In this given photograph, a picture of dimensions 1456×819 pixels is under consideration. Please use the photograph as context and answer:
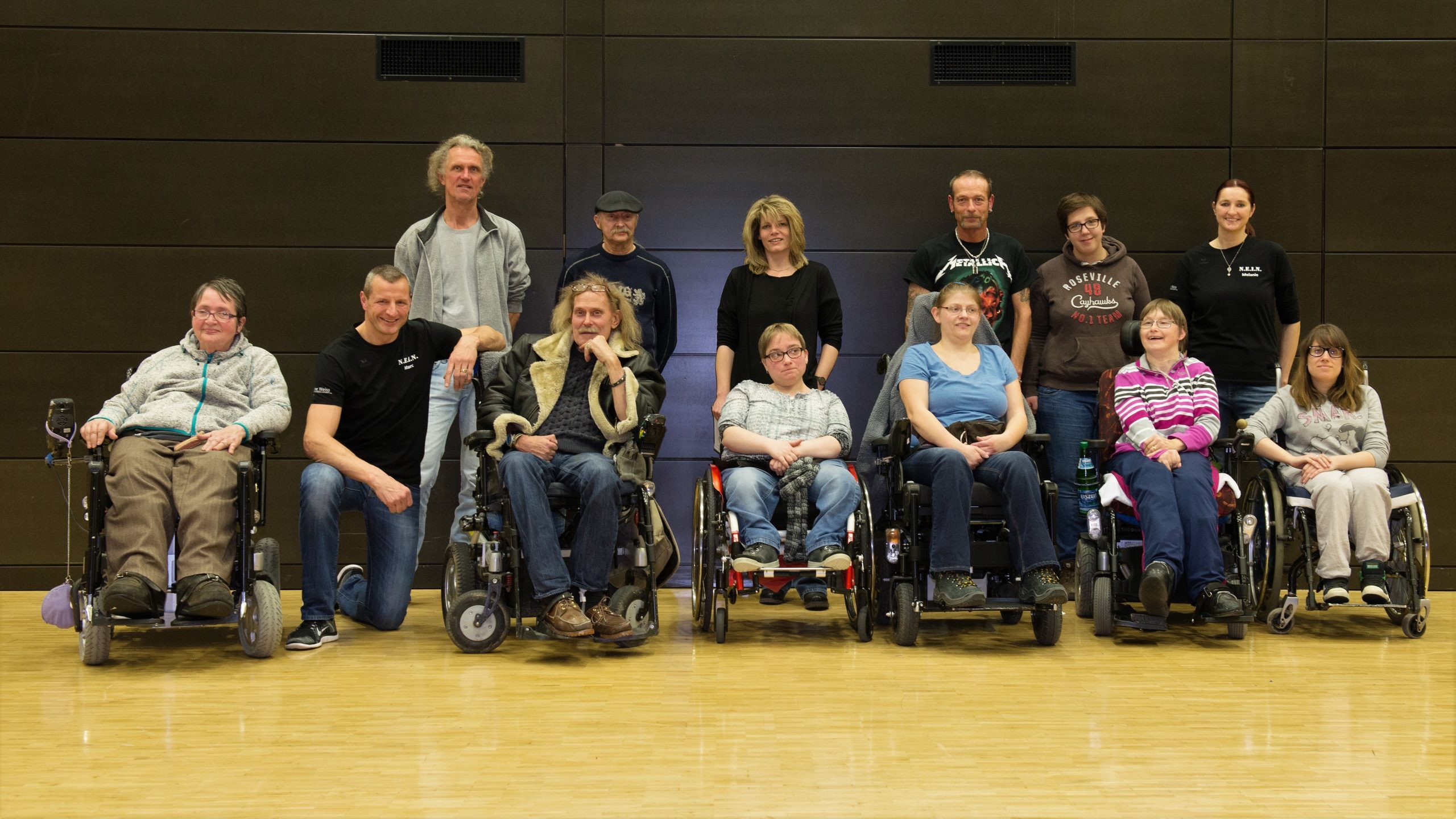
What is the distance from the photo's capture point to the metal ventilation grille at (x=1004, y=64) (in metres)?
5.05

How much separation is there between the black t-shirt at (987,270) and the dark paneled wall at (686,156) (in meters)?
0.43

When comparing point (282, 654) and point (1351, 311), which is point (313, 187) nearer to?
point (282, 654)

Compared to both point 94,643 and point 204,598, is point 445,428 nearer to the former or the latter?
point 204,598

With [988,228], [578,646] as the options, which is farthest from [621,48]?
[578,646]

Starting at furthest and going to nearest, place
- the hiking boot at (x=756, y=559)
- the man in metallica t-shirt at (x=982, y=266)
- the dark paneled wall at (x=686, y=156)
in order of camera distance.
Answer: the dark paneled wall at (x=686, y=156) < the man in metallica t-shirt at (x=982, y=266) < the hiking boot at (x=756, y=559)

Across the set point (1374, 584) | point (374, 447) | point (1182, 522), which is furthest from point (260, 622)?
point (1374, 584)

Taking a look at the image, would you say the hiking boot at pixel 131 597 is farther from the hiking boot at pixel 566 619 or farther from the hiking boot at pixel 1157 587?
the hiking boot at pixel 1157 587

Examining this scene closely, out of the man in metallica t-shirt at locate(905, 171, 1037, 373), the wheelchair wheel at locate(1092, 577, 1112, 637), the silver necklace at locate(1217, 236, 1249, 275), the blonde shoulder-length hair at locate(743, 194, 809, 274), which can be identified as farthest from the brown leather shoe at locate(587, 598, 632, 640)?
the silver necklace at locate(1217, 236, 1249, 275)

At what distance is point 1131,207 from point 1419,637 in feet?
6.96

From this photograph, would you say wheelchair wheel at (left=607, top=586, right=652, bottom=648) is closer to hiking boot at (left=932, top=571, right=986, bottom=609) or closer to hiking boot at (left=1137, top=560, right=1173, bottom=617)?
hiking boot at (left=932, top=571, right=986, bottom=609)

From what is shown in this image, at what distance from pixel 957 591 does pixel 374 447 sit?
1.93 m

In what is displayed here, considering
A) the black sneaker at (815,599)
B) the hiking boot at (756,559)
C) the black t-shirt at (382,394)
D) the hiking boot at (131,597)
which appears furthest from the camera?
the black sneaker at (815,599)

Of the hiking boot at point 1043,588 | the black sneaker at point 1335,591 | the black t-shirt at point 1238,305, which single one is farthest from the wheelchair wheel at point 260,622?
the black t-shirt at point 1238,305

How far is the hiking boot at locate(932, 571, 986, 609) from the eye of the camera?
348 cm
